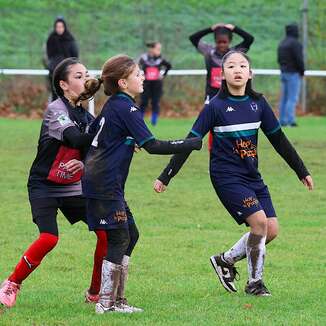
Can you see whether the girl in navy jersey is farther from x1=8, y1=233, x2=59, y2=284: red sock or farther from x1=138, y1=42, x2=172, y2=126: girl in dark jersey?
x1=138, y1=42, x2=172, y2=126: girl in dark jersey

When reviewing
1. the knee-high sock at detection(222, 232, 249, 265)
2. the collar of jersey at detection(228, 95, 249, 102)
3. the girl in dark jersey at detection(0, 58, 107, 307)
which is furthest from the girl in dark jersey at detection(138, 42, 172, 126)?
the girl in dark jersey at detection(0, 58, 107, 307)

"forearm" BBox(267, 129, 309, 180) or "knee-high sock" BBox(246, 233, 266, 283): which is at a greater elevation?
"forearm" BBox(267, 129, 309, 180)

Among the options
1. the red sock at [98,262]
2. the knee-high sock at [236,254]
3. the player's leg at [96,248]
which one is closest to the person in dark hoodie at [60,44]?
the knee-high sock at [236,254]

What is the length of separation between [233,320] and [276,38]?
25.7 meters

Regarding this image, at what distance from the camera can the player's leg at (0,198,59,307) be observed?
7176 millimetres

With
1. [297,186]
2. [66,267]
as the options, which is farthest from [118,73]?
[297,186]

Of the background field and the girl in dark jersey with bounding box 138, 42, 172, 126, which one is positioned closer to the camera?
the girl in dark jersey with bounding box 138, 42, 172, 126

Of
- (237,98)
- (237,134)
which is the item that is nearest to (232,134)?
(237,134)

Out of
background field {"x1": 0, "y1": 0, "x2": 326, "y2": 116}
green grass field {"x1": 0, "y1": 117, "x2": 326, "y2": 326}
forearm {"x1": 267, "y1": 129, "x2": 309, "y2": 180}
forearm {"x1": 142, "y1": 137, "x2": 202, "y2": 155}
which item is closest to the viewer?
forearm {"x1": 142, "y1": 137, "x2": 202, "y2": 155}

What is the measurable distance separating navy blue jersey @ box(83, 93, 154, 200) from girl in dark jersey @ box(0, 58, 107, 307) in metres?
0.27

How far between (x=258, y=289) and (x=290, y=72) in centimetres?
1642

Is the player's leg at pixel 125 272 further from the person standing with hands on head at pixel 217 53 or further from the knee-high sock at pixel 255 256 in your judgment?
the person standing with hands on head at pixel 217 53

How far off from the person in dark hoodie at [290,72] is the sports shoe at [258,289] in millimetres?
16039

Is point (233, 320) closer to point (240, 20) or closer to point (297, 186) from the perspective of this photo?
point (297, 186)
